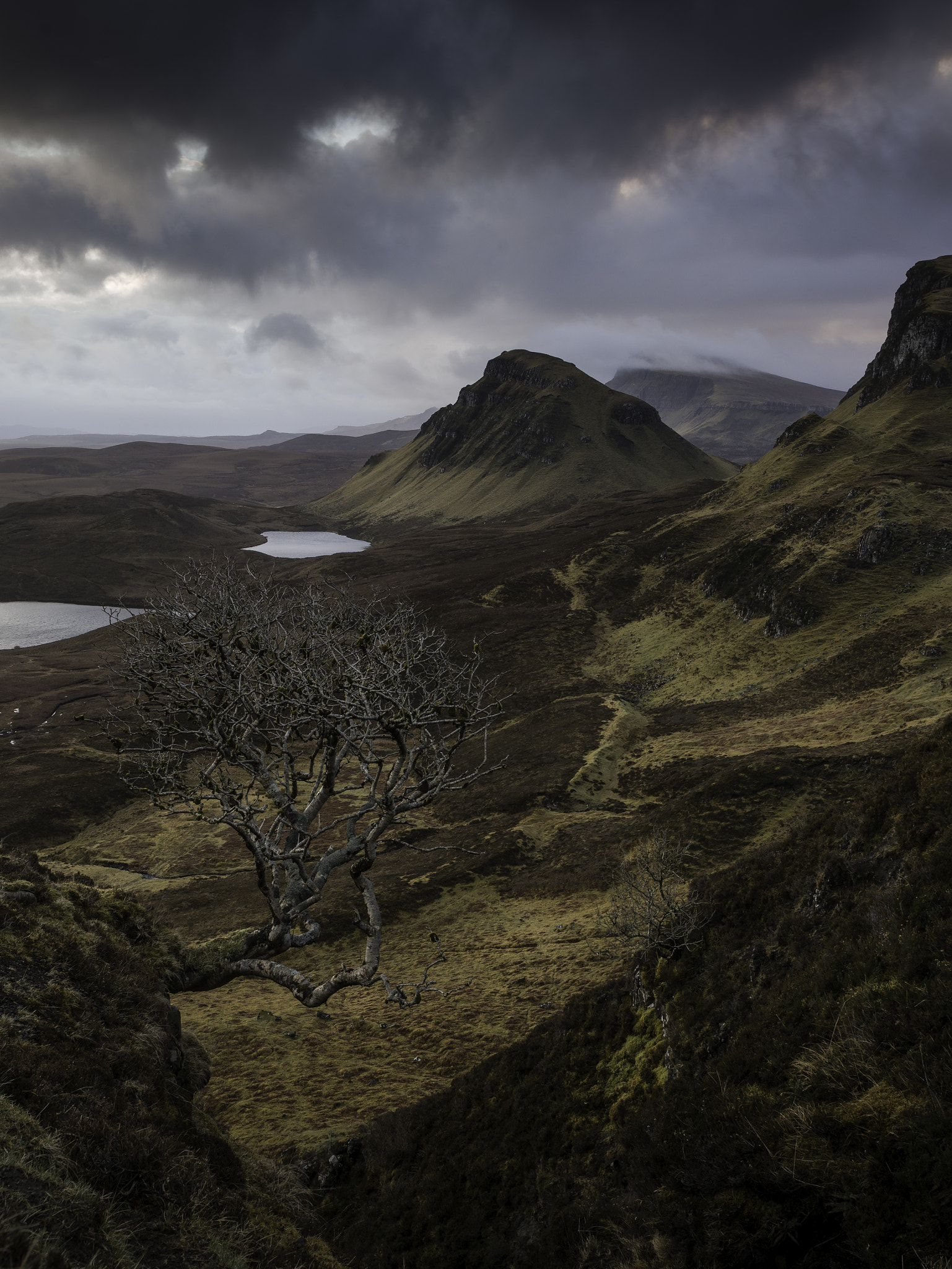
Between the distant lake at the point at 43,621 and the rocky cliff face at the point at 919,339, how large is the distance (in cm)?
13743

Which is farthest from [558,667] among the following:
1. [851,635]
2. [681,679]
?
[851,635]

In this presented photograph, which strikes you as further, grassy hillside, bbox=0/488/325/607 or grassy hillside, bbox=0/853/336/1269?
grassy hillside, bbox=0/488/325/607

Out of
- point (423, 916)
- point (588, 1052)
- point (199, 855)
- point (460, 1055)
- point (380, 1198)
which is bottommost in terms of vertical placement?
point (199, 855)

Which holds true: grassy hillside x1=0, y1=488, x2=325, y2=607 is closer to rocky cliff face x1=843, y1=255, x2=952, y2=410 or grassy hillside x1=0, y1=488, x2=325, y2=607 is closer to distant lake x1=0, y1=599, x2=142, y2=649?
distant lake x1=0, y1=599, x2=142, y2=649

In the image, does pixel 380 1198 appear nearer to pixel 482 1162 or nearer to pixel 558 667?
pixel 482 1162

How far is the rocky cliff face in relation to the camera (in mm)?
100375

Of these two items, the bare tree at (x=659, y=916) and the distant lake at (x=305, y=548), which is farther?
the distant lake at (x=305, y=548)

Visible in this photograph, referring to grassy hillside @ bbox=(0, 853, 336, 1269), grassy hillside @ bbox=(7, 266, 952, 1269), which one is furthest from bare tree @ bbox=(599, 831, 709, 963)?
grassy hillside @ bbox=(0, 853, 336, 1269)

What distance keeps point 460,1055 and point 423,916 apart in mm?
10022

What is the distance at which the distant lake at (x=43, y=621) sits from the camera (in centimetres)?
10444

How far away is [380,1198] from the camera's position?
11242mm

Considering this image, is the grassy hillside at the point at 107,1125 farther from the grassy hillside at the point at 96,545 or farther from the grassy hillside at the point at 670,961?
the grassy hillside at the point at 96,545

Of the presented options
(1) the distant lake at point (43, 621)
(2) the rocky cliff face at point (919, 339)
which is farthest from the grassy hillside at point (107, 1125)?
(2) the rocky cliff face at point (919, 339)

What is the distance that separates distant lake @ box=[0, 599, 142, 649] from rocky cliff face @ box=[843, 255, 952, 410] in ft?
451
